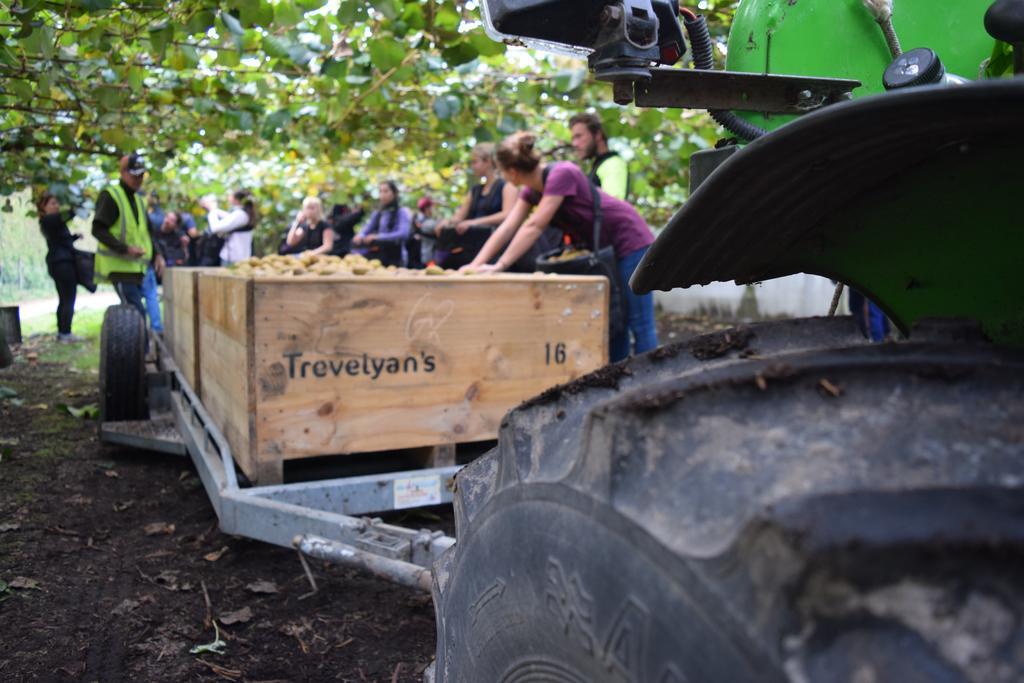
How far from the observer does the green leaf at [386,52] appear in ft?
14.7

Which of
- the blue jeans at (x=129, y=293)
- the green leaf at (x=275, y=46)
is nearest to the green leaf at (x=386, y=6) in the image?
the green leaf at (x=275, y=46)

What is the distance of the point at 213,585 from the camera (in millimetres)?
3004

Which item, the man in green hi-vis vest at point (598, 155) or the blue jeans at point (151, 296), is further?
the blue jeans at point (151, 296)

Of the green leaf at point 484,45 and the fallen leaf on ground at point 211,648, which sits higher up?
the green leaf at point 484,45

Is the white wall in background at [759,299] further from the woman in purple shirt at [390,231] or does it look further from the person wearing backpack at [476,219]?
the person wearing backpack at [476,219]

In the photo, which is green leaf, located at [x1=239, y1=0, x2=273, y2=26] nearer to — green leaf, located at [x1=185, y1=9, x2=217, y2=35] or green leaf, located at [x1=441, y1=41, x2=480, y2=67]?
green leaf, located at [x1=185, y1=9, x2=217, y2=35]

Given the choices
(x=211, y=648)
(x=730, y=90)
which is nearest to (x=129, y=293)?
(x=211, y=648)

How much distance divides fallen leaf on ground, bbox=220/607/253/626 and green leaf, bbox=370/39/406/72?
9.78 ft

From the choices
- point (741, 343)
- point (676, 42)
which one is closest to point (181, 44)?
point (676, 42)

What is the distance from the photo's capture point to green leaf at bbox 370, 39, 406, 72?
4492 mm

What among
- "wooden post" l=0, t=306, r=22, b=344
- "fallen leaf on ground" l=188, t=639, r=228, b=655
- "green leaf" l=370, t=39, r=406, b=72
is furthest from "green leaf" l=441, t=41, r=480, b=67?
"wooden post" l=0, t=306, r=22, b=344

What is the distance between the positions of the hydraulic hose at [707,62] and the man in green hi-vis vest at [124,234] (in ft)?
23.0

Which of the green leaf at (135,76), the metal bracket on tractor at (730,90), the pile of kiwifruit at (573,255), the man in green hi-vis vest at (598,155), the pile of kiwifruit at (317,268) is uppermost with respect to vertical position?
the green leaf at (135,76)

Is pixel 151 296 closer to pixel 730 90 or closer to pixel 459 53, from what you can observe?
Result: pixel 459 53
